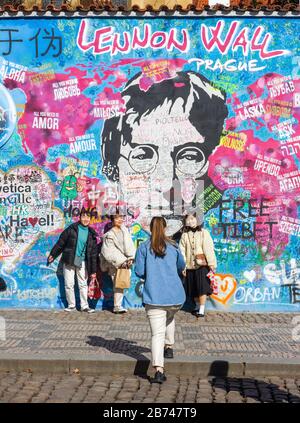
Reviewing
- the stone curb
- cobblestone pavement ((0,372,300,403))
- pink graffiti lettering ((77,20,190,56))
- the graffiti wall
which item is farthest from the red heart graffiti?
cobblestone pavement ((0,372,300,403))

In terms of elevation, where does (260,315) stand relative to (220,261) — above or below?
below

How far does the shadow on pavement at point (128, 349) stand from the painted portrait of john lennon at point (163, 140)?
11.6ft

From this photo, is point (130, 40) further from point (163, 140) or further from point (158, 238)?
point (158, 238)

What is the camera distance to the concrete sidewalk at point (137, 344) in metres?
10.2

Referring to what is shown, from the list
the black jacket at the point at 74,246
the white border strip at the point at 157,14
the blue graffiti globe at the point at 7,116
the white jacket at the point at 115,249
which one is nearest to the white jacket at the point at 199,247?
the white jacket at the point at 115,249

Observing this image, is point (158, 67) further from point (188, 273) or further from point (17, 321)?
point (17, 321)

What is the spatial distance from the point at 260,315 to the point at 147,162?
10.6ft

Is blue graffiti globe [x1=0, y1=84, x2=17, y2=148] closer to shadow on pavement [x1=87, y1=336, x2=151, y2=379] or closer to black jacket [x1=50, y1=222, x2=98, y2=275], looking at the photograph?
black jacket [x1=50, y1=222, x2=98, y2=275]

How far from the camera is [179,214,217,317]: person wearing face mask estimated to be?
1416 centimetres

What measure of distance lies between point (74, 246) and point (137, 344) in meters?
3.46

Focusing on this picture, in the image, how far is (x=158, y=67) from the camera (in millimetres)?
14852
